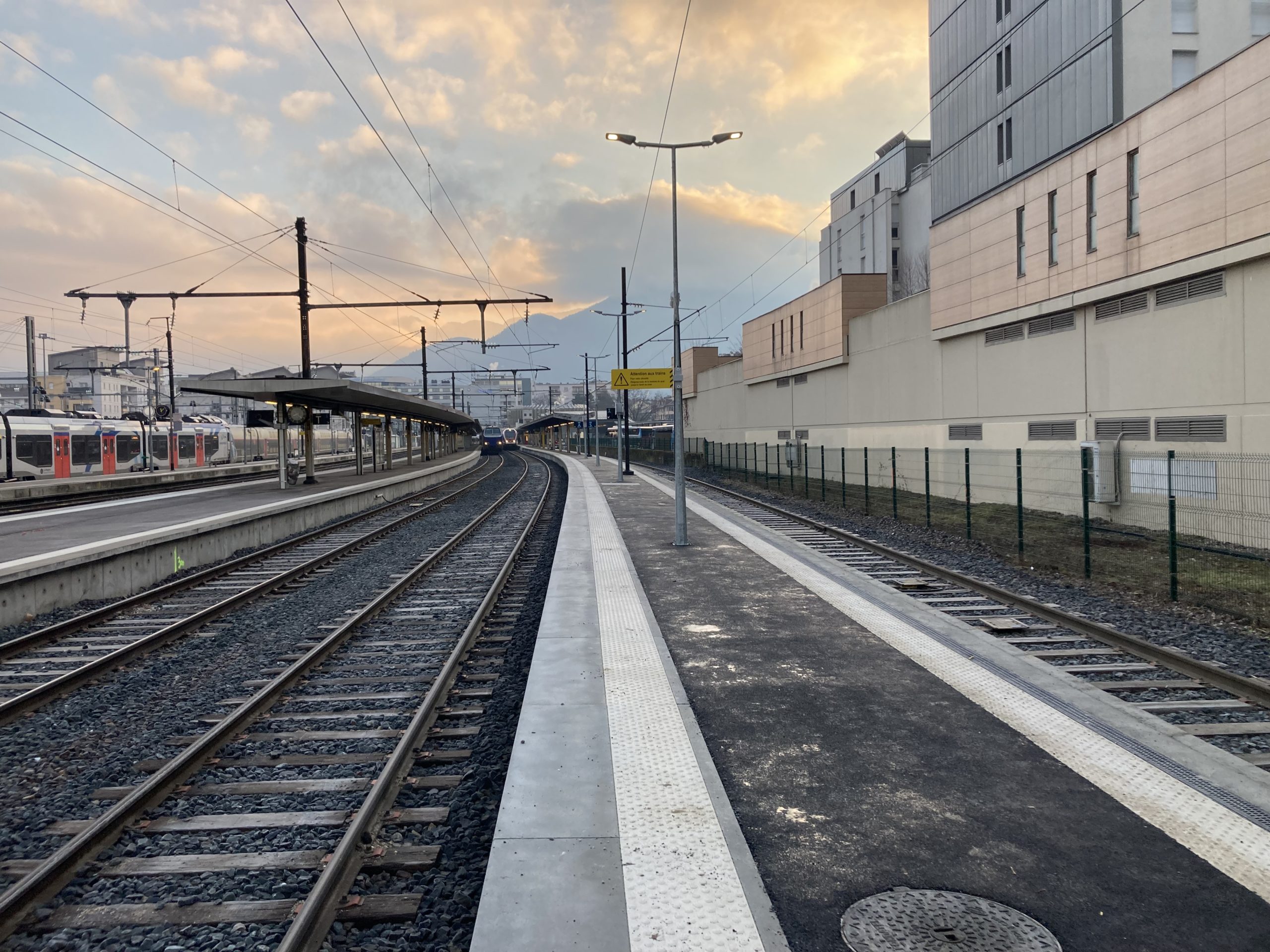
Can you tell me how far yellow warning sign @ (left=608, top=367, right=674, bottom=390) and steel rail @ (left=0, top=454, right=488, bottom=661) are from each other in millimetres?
9169

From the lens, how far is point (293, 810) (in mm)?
5070

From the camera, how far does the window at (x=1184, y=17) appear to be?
24109mm

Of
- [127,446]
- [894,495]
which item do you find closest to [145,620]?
[894,495]

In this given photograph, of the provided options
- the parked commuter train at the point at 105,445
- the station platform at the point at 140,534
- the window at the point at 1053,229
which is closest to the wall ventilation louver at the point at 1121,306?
the window at the point at 1053,229

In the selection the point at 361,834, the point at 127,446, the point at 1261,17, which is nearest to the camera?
the point at 361,834

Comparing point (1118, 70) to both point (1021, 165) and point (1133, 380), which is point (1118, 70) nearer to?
point (1021, 165)

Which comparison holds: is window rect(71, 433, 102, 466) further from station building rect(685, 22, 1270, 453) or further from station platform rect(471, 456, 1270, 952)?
station platform rect(471, 456, 1270, 952)

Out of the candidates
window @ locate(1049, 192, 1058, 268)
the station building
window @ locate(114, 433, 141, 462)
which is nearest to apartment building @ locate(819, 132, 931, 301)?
the station building

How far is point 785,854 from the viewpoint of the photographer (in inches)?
175

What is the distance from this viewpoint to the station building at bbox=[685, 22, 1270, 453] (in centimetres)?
Result: 1477

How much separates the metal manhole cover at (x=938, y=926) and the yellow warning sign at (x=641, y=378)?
18.6 meters

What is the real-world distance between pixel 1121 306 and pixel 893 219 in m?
59.8

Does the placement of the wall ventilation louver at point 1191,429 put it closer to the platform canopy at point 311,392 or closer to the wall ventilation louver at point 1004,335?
the wall ventilation louver at point 1004,335

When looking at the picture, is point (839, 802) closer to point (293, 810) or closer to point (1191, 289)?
point (293, 810)
